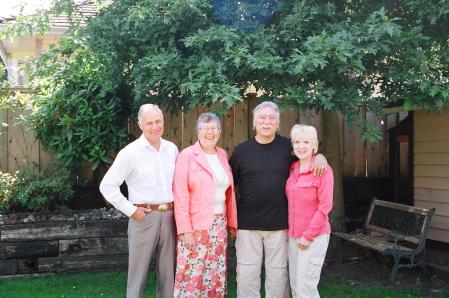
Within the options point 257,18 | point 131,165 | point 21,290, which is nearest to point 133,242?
point 131,165

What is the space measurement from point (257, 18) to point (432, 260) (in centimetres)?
359

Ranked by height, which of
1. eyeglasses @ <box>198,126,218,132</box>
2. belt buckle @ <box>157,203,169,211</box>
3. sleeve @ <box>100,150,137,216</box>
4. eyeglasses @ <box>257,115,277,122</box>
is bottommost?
belt buckle @ <box>157,203,169,211</box>

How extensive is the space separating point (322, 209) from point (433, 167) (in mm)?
3195

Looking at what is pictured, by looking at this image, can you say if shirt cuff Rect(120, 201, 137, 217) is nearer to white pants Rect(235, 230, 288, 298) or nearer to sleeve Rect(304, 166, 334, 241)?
white pants Rect(235, 230, 288, 298)

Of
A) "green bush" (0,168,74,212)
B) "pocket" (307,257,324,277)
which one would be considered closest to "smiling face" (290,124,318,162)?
"pocket" (307,257,324,277)

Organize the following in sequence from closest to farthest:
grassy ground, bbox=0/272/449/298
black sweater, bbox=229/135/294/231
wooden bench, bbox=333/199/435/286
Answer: black sweater, bbox=229/135/294/231
grassy ground, bbox=0/272/449/298
wooden bench, bbox=333/199/435/286

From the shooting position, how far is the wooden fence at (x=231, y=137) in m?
5.86

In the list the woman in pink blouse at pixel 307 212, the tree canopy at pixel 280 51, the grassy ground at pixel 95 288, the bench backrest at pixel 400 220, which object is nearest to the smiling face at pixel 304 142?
the woman in pink blouse at pixel 307 212

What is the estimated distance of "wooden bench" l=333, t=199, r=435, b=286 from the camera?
16.3ft

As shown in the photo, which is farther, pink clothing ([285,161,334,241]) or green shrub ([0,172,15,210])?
green shrub ([0,172,15,210])

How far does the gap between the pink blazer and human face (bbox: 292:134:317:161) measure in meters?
0.68

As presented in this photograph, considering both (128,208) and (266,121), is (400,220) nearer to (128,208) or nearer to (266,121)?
(266,121)

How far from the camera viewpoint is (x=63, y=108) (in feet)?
18.2

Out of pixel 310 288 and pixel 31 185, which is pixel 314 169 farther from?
pixel 31 185
